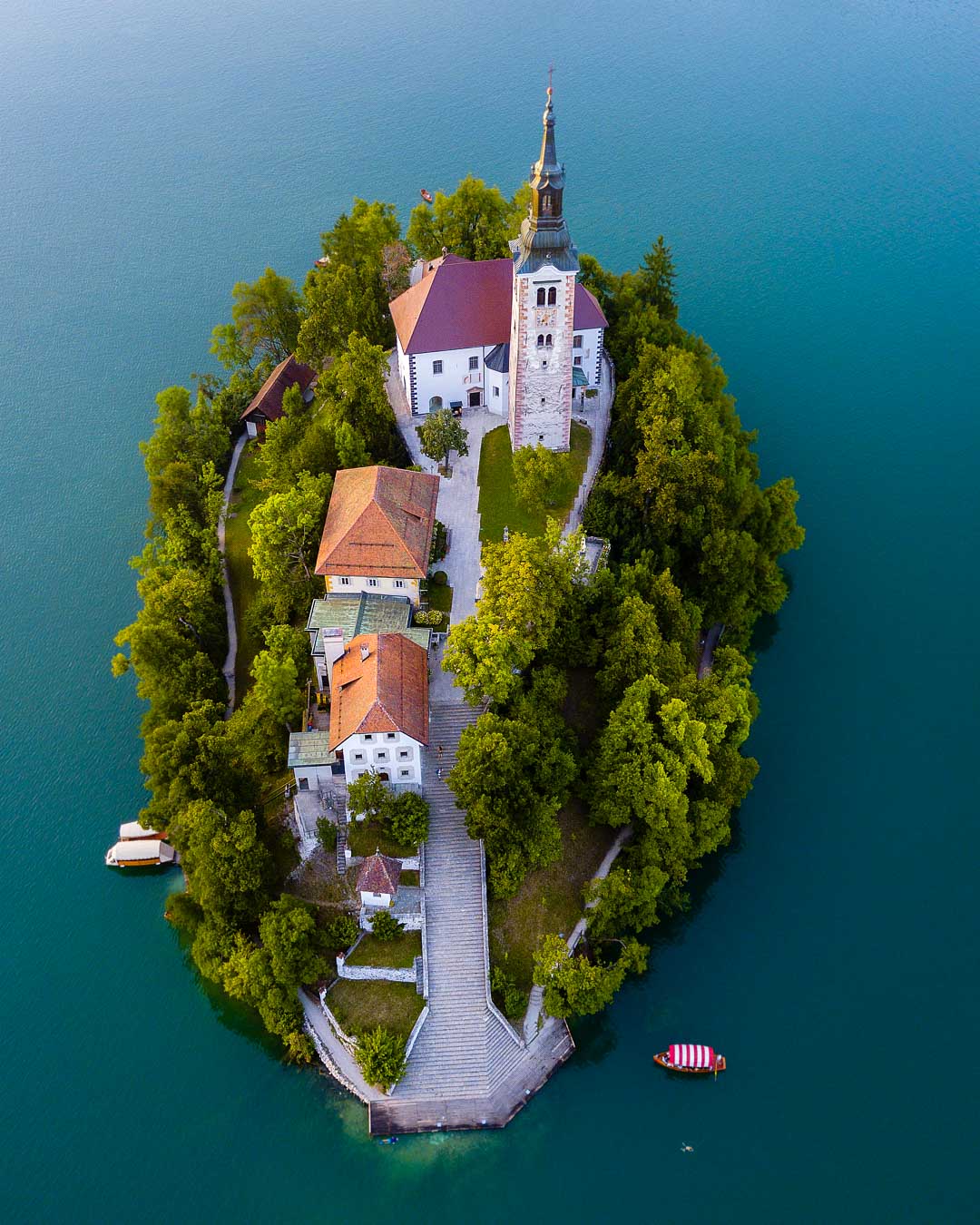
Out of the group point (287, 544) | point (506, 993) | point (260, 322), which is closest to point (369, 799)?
point (506, 993)

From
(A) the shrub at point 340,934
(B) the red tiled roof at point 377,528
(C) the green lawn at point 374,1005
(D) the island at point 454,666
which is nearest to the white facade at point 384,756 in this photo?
(D) the island at point 454,666

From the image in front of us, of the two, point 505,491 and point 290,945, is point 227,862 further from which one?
point 505,491

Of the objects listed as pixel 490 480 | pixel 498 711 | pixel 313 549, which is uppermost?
pixel 490 480

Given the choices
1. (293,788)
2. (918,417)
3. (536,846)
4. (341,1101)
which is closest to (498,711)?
(536,846)

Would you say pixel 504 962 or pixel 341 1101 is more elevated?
pixel 504 962

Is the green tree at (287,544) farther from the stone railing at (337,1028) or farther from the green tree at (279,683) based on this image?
the stone railing at (337,1028)

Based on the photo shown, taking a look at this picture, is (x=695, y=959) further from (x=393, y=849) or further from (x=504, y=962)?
(x=393, y=849)
